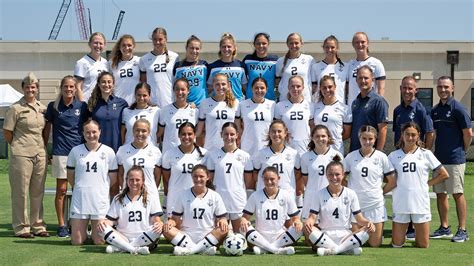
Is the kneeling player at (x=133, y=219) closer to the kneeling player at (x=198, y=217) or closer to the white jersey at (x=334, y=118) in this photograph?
the kneeling player at (x=198, y=217)

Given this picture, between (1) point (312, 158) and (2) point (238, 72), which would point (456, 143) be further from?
(2) point (238, 72)

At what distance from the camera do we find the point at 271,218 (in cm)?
872

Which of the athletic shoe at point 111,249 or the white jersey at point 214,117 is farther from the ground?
the white jersey at point 214,117

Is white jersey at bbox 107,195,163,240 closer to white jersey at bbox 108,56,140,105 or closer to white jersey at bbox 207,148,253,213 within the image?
white jersey at bbox 207,148,253,213

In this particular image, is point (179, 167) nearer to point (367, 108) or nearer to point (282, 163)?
point (282, 163)

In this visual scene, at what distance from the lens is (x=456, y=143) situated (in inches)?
385

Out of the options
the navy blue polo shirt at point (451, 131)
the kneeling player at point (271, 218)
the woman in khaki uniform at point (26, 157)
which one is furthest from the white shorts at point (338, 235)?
the woman in khaki uniform at point (26, 157)

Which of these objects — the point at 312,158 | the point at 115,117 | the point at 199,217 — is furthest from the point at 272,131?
the point at 115,117

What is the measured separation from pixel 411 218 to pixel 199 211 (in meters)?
2.45

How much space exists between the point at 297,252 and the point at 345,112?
1.91 metres

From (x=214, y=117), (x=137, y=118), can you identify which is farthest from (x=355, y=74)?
→ (x=137, y=118)

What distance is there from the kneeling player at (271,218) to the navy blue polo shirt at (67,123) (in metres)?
2.36

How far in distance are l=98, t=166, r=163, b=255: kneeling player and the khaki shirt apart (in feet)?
5.13

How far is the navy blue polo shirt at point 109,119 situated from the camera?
961cm
